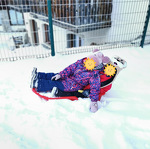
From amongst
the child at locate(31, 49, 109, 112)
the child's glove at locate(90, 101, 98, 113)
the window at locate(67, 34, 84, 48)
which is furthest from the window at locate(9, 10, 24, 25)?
the child's glove at locate(90, 101, 98, 113)

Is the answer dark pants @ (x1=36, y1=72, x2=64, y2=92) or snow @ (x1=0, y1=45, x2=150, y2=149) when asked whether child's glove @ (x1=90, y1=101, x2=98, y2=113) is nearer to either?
snow @ (x1=0, y1=45, x2=150, y2=149)

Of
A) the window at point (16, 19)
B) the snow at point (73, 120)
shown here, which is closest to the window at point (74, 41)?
the snow at point (73, 120)

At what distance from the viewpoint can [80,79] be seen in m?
1.67

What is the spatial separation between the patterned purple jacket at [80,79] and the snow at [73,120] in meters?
0.17

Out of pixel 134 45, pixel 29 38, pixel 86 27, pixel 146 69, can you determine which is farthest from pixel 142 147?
pixel 29 38

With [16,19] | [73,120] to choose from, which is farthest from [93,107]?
[16,19]

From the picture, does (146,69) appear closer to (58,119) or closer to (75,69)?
(75,69)

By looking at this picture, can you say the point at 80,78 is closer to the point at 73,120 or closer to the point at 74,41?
the point at 73,120

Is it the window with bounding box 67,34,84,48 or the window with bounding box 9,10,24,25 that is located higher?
the window with bounding box 9,10,24,25

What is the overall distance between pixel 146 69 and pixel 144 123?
1.56 m

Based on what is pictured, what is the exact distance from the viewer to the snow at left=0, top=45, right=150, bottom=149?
43.6 inches

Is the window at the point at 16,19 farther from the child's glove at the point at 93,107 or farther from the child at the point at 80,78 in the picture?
the child's glove at the point at 93,107

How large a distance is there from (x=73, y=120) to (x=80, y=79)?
0.51 metres

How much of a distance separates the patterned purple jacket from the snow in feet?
0.55
